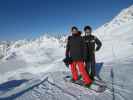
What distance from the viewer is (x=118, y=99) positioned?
5797 millimetres

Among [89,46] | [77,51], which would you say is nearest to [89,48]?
[89,46]

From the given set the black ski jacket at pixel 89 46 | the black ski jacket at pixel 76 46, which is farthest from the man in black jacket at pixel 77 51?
the black ski jacket at pixel 89 46

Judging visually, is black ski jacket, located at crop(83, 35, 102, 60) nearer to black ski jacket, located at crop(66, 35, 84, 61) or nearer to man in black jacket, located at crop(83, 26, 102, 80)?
man in black jacket, located at crop(83, 26, 102, 80)

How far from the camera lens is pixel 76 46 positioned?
7.20 meters

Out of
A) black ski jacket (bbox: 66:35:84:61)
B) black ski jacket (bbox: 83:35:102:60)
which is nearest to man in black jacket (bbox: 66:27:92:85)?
black ski jacket (bbox: 66:35:84:61)

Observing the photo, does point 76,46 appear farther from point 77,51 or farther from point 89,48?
point 89,48

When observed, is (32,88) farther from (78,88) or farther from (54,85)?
(78,88)

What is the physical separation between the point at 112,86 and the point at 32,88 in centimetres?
315

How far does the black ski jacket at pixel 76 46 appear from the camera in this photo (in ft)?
23.5

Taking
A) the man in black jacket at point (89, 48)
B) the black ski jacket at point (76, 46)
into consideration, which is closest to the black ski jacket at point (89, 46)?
the man in black jacket at point (89, 48)

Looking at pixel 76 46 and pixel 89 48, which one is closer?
pixel 76 46

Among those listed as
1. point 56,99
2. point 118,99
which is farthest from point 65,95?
point 118,99

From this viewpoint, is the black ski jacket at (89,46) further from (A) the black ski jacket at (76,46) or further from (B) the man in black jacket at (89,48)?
(A) the black ski jacket at (76,46)

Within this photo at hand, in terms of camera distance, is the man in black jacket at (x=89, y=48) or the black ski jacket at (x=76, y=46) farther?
the man in black jacket at (x=89, y=48)
